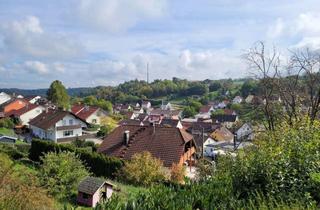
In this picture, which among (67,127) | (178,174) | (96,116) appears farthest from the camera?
(96,116)

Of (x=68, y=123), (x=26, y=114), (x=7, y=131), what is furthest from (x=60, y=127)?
(x=26, y=114)

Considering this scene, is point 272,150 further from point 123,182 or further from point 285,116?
point 123,182

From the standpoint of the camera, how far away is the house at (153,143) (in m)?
28.0

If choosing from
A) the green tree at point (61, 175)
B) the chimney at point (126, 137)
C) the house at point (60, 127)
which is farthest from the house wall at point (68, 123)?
the green tree at point (61, 175)

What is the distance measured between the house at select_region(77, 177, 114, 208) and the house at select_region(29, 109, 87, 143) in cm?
3095

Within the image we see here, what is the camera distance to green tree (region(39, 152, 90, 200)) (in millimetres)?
19234

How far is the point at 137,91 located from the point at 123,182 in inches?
5262

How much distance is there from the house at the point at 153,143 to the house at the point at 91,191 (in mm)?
8524

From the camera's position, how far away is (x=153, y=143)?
2931cm

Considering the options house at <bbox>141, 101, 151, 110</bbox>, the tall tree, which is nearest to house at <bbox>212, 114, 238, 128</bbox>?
the tall tree

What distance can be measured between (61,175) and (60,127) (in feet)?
102

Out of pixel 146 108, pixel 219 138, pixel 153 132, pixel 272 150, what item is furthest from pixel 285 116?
pixel 146 108

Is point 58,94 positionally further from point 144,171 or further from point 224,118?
point 144,171

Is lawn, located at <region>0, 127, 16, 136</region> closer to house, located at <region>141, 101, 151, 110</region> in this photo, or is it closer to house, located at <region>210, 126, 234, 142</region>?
house, located at <region>210, 126, 234, 142</region>
